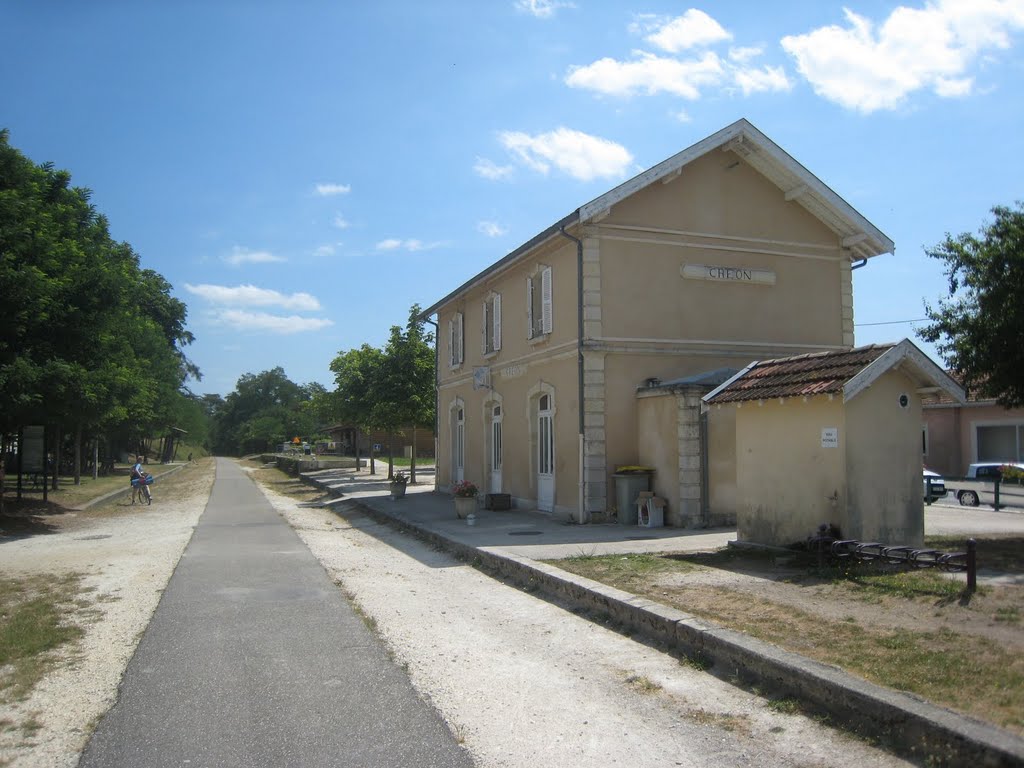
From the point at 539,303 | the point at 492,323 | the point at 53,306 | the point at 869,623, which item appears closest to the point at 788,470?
the point at 869,623

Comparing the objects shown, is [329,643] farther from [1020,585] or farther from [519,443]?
[519,443]

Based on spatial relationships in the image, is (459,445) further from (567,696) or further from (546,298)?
(567,696)

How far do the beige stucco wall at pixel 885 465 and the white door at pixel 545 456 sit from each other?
7.91 meters

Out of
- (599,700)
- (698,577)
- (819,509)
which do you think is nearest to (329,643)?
(599,700)

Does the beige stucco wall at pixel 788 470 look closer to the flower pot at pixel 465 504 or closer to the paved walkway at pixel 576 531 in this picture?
the paved walkway at pixel 576 531

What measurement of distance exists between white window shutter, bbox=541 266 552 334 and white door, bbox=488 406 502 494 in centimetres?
378

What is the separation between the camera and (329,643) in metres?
6.70

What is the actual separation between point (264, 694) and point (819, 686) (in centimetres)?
357

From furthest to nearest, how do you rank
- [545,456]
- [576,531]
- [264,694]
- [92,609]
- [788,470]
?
[545,456] → [576,531] → [788,470] → [92,609] → [264,694]

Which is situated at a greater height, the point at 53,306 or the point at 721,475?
the point at 53,306

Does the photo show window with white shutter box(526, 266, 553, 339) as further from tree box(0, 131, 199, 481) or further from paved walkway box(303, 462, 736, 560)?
tree box(0, 131, 199, 481)

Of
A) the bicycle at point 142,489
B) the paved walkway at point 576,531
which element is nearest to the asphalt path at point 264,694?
the paved walkway at point 576,531

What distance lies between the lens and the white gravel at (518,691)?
14.3 feet

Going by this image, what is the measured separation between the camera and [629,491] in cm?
1489
